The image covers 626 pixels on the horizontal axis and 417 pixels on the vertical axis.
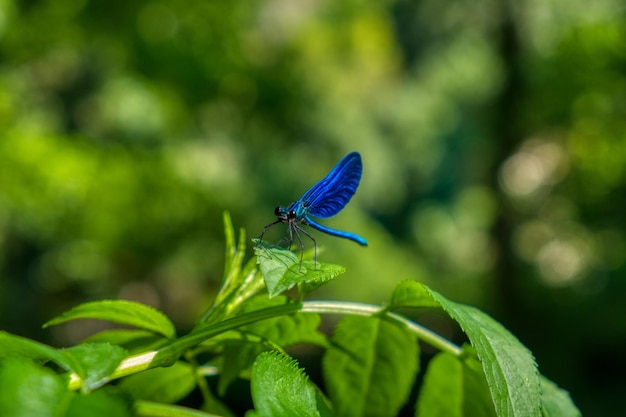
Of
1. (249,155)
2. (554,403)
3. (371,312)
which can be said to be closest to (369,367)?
(371,312)

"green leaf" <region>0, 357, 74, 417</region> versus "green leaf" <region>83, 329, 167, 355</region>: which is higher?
"green leaf" <region>0, 357, 74, 417</region>

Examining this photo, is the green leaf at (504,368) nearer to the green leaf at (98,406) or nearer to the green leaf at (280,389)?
the green leaf at (280,389)

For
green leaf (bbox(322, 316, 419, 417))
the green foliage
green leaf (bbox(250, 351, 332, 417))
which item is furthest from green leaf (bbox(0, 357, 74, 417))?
green leaf (bbox(322, 316, 419, 417))

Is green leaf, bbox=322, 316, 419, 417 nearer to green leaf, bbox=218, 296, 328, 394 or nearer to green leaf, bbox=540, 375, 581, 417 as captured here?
green leaf, bbox=218, 296, 328, 394

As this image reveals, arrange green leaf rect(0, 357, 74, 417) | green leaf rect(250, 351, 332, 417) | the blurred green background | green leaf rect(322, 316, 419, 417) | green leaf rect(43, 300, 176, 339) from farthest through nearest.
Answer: the blurred green background < green leaf rect(322, 316, 419, 417) < green leaf rect(43, 300, 176, 339) < green leaf rect(250, 351, 332, 417) < green leaf rect(0, 357, 74, 417)

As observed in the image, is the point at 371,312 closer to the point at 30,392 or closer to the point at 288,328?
the point at 288,328

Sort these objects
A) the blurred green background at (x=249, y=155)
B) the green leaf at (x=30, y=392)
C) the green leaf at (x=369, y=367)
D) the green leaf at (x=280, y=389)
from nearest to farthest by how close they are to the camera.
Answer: the green leaf at (x=30, y=392), the green leaf at (x=280, y=389), the green leaf at (x=369, y=367), the blurred green background at (x=249, y=155)

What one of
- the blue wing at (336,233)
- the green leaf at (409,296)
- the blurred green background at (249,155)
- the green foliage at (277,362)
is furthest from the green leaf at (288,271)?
the blurred green background at (249,155)
